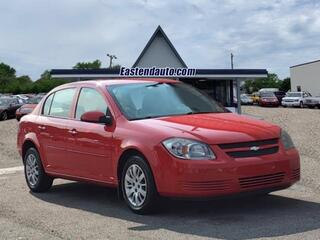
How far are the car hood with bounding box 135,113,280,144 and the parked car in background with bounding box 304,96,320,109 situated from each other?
1891 inches

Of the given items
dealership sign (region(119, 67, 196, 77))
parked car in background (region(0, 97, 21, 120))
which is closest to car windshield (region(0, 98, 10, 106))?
parked car in background (region(0, 97, 21, 120))

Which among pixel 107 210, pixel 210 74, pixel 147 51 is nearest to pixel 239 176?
pixel 107 210

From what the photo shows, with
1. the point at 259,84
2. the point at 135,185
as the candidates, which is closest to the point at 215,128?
the point at 135,185

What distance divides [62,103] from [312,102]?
157 feet

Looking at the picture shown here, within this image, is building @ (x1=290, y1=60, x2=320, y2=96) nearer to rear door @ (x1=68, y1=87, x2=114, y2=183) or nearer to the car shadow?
rear door @ (x1=68, y1=87, x2=114, y2=183)

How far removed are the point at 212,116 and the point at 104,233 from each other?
2206 mm

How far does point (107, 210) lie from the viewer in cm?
754

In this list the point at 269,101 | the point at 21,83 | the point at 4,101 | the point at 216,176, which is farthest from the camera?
the point at 21,83

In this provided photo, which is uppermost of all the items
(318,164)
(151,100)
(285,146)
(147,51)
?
(147,51)

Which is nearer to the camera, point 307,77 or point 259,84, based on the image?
point 307,77

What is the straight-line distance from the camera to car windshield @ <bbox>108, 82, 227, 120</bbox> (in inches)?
299

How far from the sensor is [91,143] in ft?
25.5

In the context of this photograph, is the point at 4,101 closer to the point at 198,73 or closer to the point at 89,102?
the point at 198,73

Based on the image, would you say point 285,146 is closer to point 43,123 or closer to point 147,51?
point 43,123
